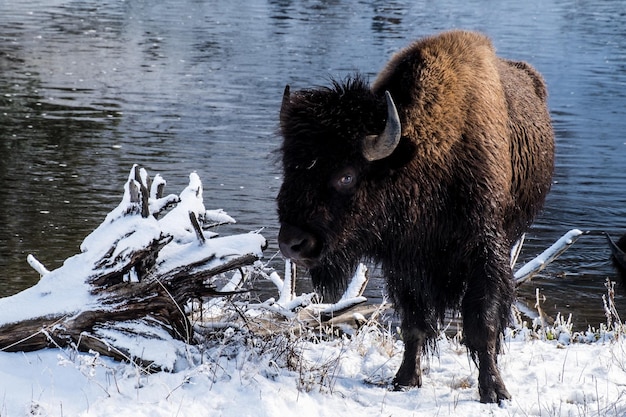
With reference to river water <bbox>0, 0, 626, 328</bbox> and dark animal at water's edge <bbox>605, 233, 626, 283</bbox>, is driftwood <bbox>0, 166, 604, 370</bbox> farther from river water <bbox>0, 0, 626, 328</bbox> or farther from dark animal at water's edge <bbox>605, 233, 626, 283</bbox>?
dark animal at water's edge <bbox>605, 233, 626, 283</bbox>

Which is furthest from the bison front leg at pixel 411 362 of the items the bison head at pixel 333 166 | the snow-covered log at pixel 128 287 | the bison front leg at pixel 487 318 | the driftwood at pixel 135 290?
the snow-covered log at pixel 128 287

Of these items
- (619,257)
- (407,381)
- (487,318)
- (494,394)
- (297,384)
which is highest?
(619,257)

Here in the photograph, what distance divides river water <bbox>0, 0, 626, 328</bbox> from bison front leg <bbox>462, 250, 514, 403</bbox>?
4.79 feet

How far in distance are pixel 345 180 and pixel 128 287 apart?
1469mm

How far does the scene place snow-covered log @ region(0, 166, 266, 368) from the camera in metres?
5.34

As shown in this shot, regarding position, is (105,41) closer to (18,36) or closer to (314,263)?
(18,36)

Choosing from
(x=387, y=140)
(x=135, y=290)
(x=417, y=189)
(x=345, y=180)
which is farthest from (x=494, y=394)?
(x=135, y=290)

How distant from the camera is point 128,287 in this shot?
5539 mm

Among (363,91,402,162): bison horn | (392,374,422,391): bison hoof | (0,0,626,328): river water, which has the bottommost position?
(0,0,626,328): river water

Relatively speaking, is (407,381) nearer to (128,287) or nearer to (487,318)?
(487,318)

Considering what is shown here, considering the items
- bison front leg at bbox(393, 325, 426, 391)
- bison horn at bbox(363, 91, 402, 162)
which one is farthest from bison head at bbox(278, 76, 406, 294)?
bison front leg at bbox(393, 325, 426, 391)

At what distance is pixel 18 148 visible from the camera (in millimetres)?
15414

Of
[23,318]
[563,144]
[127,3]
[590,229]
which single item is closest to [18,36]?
[127,3]

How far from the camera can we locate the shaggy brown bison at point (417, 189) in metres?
5.28
